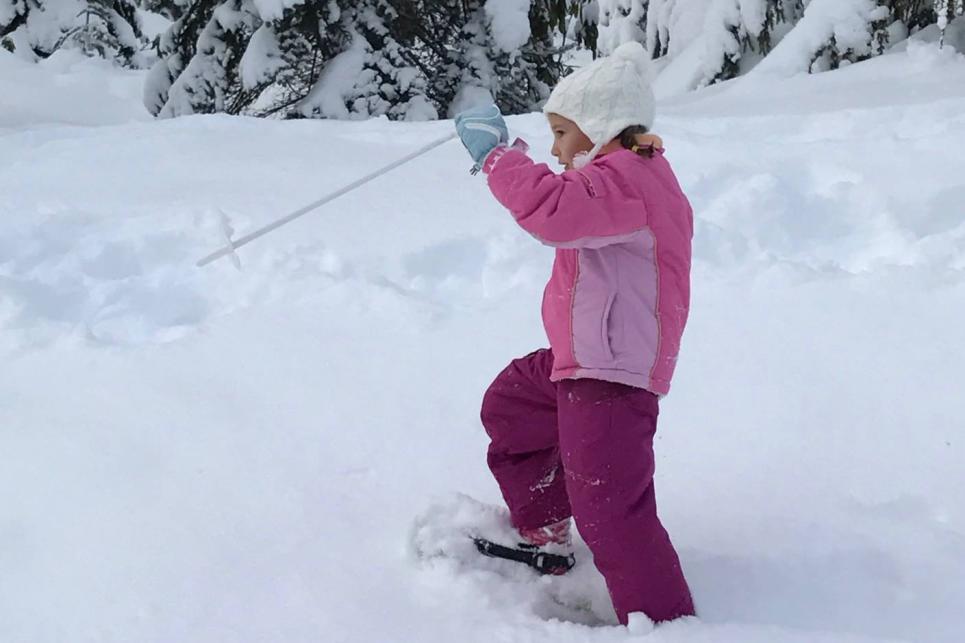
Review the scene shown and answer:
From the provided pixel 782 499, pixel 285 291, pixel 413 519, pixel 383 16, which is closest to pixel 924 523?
pixel 782 499

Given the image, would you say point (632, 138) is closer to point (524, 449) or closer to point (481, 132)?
point (481, 132)

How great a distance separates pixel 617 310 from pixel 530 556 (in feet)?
2.26

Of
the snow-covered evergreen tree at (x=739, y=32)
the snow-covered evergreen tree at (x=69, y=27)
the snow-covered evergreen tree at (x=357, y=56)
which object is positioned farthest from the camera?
the snow-covered evergreen tree at (x=69, y=27)

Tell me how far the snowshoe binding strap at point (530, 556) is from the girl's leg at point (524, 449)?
0.07 m

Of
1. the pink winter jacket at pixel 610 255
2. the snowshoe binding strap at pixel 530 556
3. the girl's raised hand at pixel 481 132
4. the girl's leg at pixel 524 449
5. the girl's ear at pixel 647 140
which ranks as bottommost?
the snowshoe binding strap at pixel 530 556

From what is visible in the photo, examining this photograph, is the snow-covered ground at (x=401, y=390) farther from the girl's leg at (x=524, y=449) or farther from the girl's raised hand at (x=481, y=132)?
the girl's raised hand at (x=481, y=132)

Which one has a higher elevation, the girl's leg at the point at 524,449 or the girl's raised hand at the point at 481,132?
the girl's raised hand at the point at 481,132

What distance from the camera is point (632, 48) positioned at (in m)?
1.86

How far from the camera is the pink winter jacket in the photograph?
5.40 ft

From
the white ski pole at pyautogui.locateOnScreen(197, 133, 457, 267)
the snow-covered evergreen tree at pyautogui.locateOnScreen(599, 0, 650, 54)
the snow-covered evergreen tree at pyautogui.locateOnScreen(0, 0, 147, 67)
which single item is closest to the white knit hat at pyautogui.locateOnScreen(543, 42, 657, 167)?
the white ski pole at pyautogui.locateOnScreen(197, 133, 457, 267)

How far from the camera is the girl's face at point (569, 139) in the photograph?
1830 millimetres

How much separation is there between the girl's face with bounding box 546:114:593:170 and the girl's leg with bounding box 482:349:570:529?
1.56 ft

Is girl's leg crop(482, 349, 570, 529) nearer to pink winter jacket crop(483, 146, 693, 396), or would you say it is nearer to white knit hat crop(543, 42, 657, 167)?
pink winter jacket crop(483, 146, 693, 396)

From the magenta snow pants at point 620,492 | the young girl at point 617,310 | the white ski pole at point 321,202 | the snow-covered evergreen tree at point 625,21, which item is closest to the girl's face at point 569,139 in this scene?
the young girl at point 617,310
